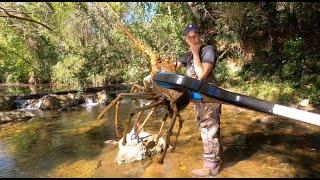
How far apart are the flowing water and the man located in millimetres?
261

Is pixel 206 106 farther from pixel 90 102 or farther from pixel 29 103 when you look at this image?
pixel 29 103

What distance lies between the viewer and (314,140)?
8.24m

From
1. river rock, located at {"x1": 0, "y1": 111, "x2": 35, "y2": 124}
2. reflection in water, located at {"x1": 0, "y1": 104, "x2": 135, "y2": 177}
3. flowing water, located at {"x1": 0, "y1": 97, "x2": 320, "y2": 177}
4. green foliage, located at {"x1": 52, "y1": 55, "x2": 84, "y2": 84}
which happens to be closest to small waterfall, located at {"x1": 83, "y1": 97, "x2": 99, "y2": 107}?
green foliage, located at {"x1": 52, "y1": 55, "x2": 84, "y2": 84}

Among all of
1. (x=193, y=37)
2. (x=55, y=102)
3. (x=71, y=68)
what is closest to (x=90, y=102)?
(x=55, y=102)

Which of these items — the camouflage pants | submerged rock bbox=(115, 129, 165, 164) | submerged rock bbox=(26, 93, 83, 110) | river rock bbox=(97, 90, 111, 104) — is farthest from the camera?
river rock bbox=(97, 90, 111, 104)

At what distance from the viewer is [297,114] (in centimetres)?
468

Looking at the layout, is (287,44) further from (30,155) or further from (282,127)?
(30,155)

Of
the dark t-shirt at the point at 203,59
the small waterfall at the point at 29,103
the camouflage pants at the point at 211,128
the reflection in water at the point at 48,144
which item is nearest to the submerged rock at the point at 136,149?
the reflection in water at the point at 48,144

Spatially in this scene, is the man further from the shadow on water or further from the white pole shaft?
the white pole shaft

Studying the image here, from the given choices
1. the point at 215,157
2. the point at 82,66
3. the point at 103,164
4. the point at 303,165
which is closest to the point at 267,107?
the point at 215,157

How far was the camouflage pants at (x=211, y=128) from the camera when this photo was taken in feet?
18.4

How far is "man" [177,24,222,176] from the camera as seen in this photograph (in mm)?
5273

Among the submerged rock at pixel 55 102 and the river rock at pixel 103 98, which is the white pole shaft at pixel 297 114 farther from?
the river rock at pixel 103 98

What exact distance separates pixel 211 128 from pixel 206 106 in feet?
1.17
